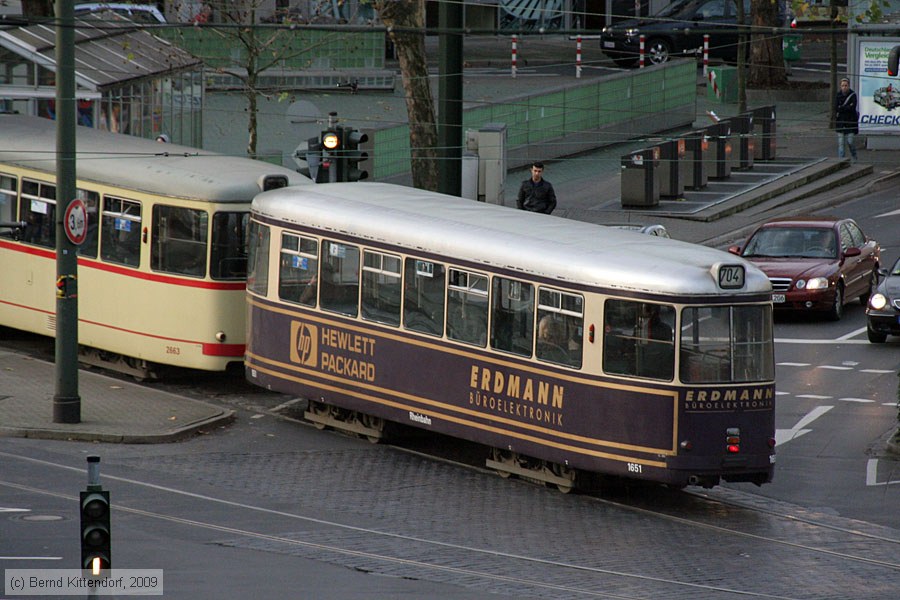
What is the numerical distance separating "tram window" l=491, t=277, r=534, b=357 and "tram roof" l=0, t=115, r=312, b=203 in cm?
505

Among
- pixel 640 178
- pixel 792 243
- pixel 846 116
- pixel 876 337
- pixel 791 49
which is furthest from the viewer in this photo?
pixel 791 49

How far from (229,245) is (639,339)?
23.2 feet

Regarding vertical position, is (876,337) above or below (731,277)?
below

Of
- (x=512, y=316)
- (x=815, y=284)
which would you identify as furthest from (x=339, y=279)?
(x=815, y=284)

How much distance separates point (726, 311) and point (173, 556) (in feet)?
19.1

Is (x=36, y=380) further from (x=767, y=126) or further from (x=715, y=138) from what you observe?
(x=767, y=126)

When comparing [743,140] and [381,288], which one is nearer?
[381,288]

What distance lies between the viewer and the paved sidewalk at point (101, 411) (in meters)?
19.4

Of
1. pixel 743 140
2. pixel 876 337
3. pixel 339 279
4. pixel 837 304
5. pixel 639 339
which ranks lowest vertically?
pixel 876 337

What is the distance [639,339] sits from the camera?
1633 centimetres

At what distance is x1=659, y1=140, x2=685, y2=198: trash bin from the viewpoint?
3550cm

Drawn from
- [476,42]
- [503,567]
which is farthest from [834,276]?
[476,42]

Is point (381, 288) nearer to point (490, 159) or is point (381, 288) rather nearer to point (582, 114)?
point (490, 159)

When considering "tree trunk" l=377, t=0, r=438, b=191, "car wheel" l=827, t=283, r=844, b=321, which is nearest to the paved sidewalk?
"tree trunk" l=377, t=0, r=438, b=191
